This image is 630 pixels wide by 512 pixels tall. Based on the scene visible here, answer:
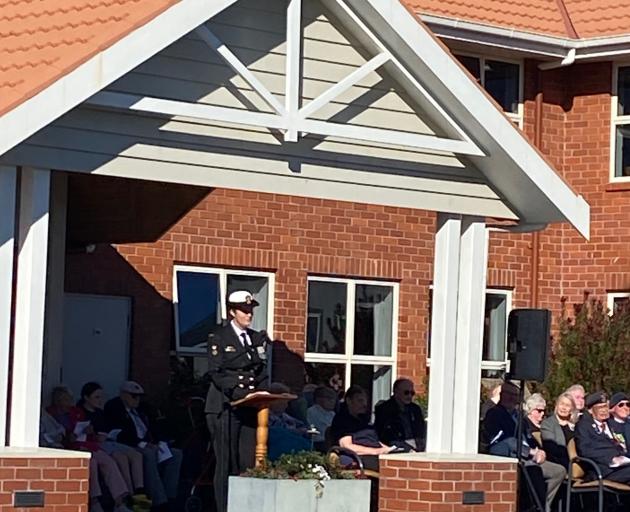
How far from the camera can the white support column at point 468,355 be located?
12866 mm

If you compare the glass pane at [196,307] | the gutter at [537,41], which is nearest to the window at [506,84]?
the gutter at [537,41]

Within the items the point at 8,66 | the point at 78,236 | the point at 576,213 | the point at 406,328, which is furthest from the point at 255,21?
the point at 406,328

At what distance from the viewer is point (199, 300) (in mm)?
18531

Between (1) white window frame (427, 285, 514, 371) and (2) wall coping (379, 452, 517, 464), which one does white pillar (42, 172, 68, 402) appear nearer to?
(2) wall coping (379, 452, 517, 464)

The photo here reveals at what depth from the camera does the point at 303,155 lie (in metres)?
12.0

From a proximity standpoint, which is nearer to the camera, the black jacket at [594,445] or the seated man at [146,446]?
the seated man at [146,446]

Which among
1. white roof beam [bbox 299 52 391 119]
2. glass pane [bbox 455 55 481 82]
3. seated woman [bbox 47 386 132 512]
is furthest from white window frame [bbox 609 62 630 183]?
white roof beam [bbox 299 52 391 119]

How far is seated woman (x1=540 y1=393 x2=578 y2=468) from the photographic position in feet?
50.5

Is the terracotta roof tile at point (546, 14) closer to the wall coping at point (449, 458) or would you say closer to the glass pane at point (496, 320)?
the glass pane at point (496, 320)

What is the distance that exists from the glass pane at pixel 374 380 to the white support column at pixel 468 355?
6.73 m

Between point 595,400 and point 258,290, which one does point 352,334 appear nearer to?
point 258,290

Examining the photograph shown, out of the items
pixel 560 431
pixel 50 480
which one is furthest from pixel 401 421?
pixel 50 480

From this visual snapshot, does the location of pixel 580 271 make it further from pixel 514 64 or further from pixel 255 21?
pixel 255 21

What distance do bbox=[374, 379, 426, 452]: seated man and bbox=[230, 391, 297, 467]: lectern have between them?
285 cm
